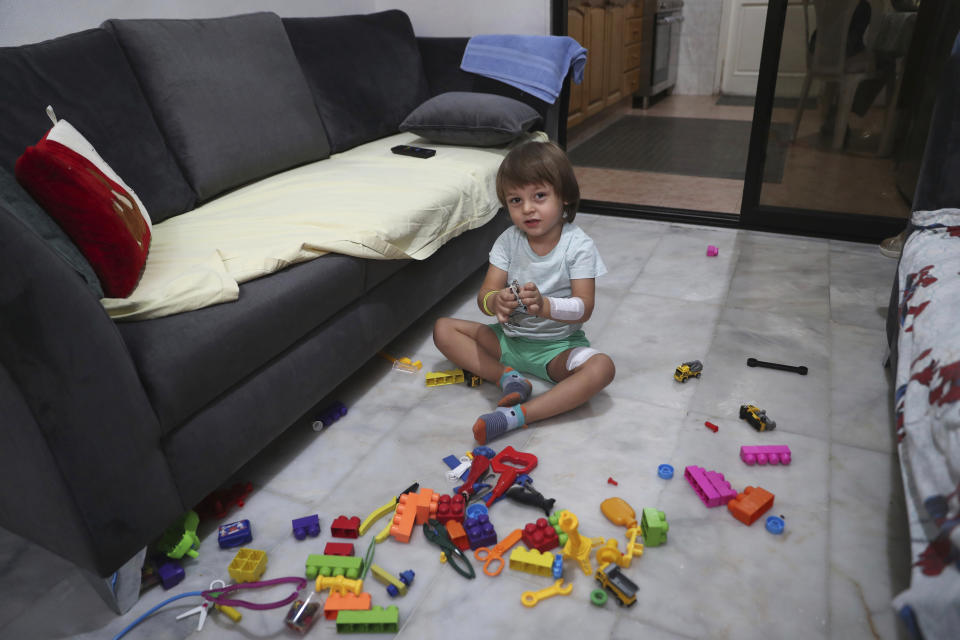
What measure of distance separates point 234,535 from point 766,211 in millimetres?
2515

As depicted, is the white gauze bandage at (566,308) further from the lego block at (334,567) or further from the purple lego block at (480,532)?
the lego block at (334,567)

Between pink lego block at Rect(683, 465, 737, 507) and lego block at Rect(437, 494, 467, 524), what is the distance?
480 mm

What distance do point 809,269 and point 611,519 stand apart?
162 centimetres

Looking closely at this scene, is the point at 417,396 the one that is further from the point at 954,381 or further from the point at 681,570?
the point at 954,381

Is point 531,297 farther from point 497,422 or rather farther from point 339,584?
point 339,584

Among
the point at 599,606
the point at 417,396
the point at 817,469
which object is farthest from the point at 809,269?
the point at 599,606

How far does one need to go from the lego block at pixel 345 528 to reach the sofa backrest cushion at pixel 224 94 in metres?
1.14

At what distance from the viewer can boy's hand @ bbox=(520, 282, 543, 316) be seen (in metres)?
1.46

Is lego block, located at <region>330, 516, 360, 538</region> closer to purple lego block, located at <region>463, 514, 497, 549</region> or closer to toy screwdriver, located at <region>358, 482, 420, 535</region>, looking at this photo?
toy screwdriver, located at <region>358, 482, 420, 535</region>

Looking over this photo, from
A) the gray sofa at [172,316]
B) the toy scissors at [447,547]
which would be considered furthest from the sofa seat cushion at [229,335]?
the toy scissors at [447,547]

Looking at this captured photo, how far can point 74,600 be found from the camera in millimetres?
1165

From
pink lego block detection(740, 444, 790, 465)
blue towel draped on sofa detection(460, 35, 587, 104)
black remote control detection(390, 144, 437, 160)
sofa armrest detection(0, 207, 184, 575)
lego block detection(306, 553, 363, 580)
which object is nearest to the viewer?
sofa armrest detection(0, 207, 184, 575)

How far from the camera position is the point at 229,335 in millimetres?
1232

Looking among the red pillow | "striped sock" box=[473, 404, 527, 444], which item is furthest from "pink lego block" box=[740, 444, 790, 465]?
the red pillow
